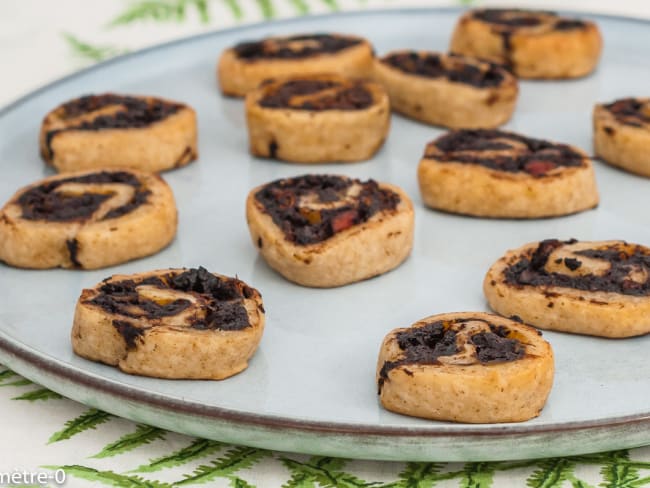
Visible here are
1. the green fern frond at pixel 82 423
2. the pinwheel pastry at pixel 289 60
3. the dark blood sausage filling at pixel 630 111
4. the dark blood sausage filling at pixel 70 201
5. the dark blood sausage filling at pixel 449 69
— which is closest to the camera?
the green fern frond at pixel 82 423

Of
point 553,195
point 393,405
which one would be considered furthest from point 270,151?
point 393,405

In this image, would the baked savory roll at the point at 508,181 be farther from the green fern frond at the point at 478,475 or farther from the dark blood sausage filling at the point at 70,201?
the green fern frond at the point at 478,475

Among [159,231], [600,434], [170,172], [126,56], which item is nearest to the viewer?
[600,434]

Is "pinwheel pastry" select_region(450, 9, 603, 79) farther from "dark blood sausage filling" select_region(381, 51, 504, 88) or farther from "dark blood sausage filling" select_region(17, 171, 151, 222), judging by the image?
"dark blood sausage filling" select_region(17, 171, 151, 222)

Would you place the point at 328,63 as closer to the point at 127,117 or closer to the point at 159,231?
the point at 127,117

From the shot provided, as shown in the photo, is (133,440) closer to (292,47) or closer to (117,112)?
(117,112)

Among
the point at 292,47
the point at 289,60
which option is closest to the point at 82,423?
the point at 289,60

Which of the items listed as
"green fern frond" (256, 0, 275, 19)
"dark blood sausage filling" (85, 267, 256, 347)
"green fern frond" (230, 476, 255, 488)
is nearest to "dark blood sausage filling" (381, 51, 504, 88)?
"green fern frond" (256, 0, 275, 19)

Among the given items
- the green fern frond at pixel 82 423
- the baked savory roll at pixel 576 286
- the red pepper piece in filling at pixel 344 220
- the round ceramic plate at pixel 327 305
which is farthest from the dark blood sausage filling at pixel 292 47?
the green fern frond at pixel 82 423
